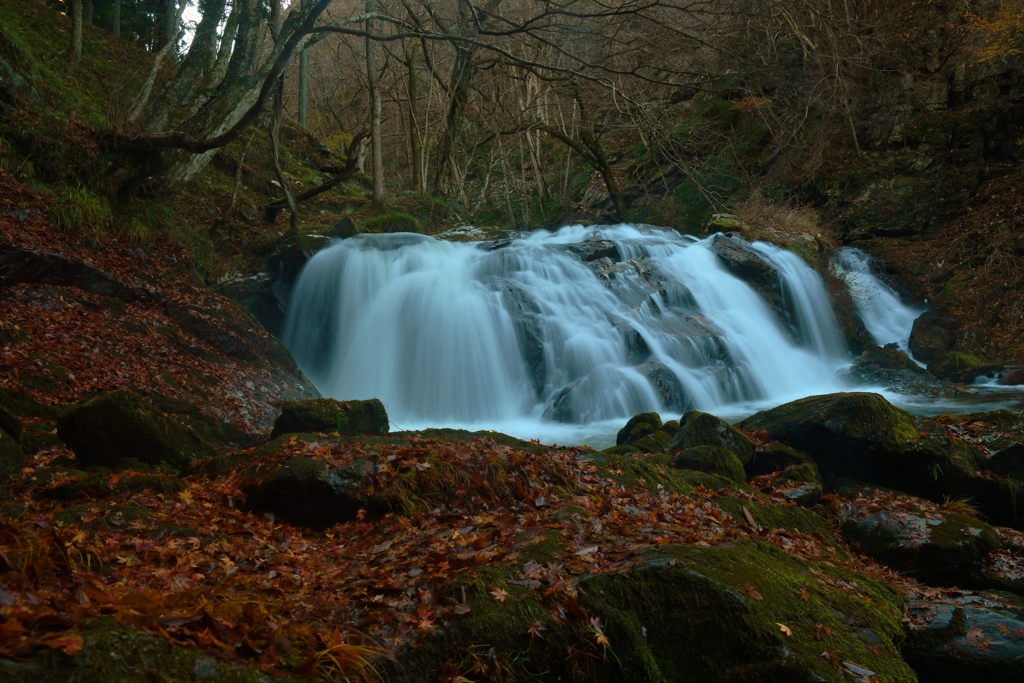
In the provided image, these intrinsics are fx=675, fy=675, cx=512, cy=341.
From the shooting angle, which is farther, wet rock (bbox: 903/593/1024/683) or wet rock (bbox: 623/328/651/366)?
wet rock (bbox: 623/328/651/366)

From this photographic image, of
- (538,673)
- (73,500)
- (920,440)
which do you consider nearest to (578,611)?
(538,673)

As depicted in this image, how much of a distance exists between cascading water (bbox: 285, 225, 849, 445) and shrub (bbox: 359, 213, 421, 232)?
228 cm

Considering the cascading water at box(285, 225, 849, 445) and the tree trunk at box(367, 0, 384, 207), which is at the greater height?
the tree trunk at box(367, 0, 384, 207)

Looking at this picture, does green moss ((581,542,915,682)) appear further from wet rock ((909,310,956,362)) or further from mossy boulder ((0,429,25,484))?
wet rock ((909,310,956,362))

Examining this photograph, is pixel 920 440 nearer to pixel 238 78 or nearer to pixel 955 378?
pixel 955 378

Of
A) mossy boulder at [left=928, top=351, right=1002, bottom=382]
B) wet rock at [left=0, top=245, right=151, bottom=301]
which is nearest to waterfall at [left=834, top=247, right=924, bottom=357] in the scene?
mossy boulder at [left=928, top=351, right=1002, bottom=382]

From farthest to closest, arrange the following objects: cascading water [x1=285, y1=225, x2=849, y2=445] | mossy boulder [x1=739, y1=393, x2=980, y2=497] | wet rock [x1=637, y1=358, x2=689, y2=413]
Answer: cascading water [x1=285, y1=225, x2=849, y2=445] → wet rock [x1=637, y1=358, x2=689, y2=413] → mossy boulder [x1=739, y1=393, x2=980, y2=497]

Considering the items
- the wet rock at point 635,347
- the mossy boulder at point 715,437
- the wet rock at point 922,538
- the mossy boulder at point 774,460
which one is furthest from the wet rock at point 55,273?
the wet rock at point 922,538

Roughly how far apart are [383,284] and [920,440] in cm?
1070

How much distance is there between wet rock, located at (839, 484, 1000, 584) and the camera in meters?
5.42

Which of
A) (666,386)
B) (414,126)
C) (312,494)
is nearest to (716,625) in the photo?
(312,494)

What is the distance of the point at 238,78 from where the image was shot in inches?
452

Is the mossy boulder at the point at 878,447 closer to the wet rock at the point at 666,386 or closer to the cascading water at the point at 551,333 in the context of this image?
the cascading water at the point at 551,333

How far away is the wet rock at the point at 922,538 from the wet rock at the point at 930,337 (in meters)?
10.5
